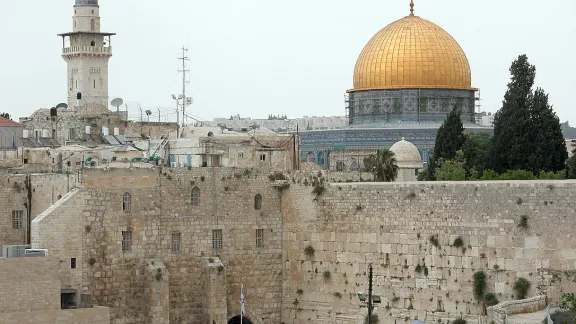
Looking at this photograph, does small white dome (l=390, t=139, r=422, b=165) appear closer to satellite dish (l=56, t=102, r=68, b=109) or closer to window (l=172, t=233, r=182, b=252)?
satellite dish (l=56, t=102, r=68, b=109)

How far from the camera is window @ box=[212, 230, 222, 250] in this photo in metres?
43.5

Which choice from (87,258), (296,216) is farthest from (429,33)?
(87,258)

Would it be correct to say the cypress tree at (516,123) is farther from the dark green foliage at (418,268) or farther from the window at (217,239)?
the window at (217,239)

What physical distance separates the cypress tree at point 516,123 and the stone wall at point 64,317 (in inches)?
602

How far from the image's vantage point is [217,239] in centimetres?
4359

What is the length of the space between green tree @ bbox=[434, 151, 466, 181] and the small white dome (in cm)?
684

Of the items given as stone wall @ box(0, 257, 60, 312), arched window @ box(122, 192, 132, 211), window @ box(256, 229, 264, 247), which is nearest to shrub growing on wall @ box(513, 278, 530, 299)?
window @ box(256, 229, 264, 247)

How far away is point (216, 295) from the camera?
1679 inches

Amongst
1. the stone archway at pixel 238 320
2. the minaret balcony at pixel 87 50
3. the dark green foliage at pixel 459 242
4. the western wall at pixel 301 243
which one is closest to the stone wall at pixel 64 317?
the western wall at pixel 301 243

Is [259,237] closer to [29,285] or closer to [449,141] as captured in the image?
[29,285]

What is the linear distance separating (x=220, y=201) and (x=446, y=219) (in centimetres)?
618

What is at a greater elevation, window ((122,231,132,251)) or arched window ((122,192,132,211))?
arched window ((122,192,132,211))

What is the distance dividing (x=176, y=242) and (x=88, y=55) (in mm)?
20682

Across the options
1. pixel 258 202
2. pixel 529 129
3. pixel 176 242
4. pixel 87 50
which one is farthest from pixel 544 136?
pixel 87 50
